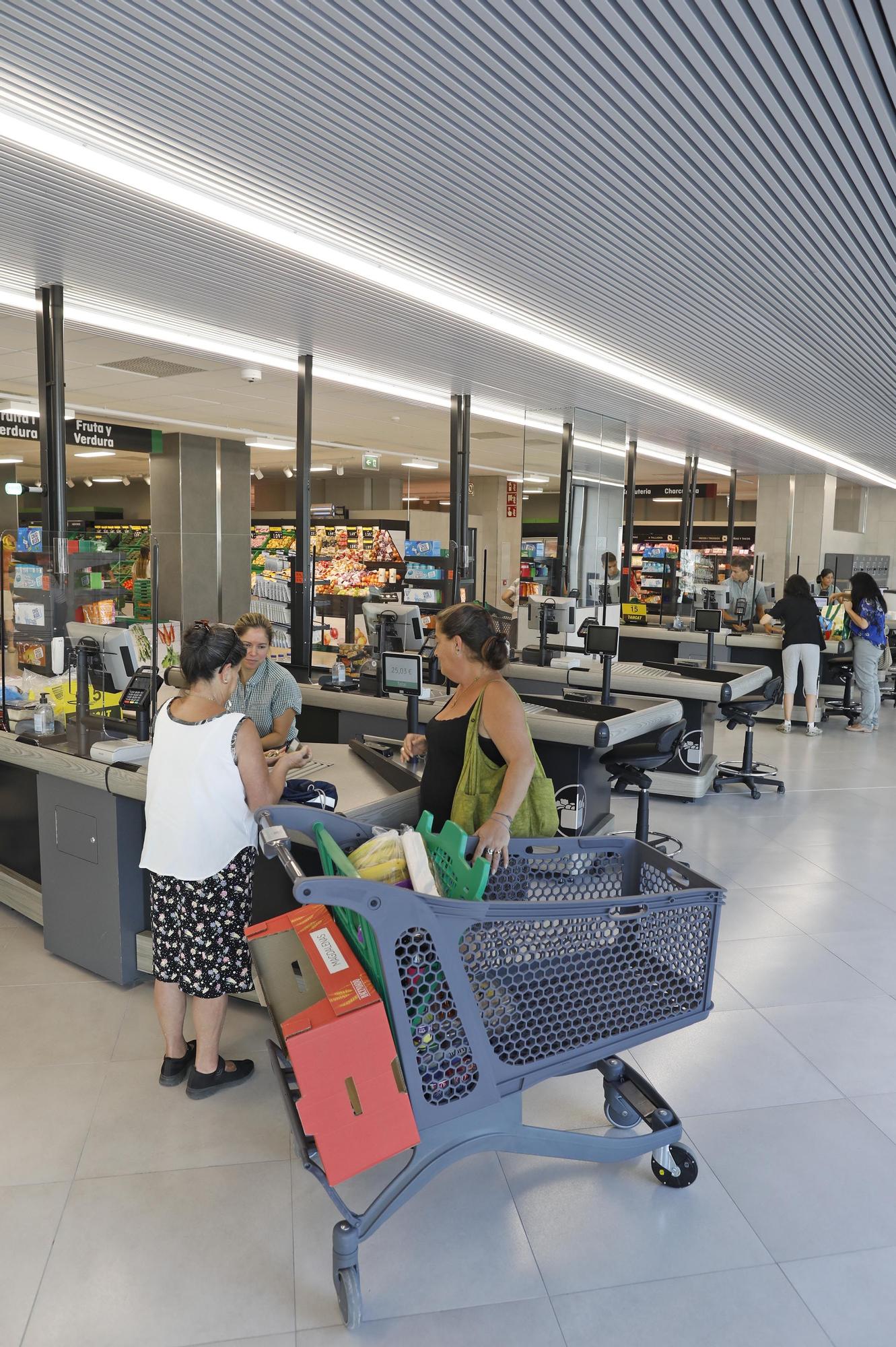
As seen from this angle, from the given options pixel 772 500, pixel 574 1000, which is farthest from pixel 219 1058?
pixel 772 500

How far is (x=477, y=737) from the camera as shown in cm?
309

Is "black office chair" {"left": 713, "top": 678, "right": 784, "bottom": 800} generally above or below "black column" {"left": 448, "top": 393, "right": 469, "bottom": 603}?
below

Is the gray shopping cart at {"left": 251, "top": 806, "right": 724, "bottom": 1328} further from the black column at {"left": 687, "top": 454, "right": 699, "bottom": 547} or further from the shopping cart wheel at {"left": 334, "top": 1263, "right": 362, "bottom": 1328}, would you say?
the black column at {"left": 687, "top": 454, "right": 699, "bottom": 547}

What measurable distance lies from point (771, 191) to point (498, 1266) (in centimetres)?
451

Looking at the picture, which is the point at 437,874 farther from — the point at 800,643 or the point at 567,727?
the point at 800,643

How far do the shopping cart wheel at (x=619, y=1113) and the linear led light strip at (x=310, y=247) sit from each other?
4.37m

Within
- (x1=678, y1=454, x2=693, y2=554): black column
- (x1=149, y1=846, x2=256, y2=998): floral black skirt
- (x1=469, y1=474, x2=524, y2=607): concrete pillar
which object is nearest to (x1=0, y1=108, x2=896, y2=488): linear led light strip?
(x1=149, y1=846, x2=256, y2=998): floral black skirt

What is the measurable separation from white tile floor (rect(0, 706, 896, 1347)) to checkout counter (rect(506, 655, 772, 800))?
10.2ft

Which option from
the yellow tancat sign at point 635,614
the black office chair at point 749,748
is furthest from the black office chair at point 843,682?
the black office chair at point 749,748

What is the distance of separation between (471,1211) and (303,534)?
6769 millimetres

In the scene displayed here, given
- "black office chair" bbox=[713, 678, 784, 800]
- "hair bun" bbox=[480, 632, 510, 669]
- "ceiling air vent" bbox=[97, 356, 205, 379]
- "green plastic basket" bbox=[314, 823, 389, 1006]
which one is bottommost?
"black office chair" bbox=[713, 678, 784, 800]

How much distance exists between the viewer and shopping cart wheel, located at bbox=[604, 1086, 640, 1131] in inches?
110

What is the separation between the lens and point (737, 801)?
6.96 m

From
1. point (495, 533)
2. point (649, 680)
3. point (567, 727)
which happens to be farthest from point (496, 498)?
point (567, 727)
